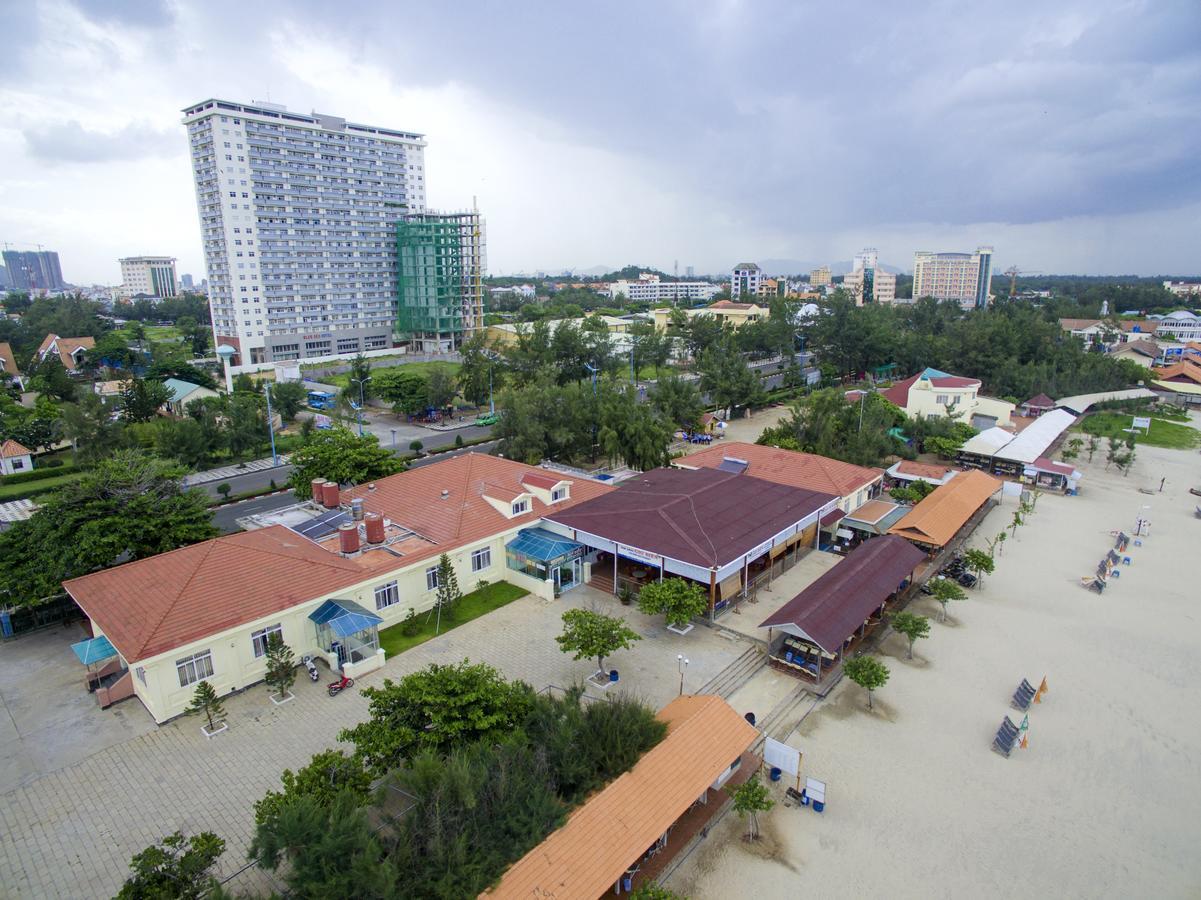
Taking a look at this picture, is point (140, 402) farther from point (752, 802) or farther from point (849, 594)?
point (752, 802)

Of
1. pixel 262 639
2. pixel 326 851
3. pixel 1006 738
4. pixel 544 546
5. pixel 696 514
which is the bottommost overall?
pixel 1006 738

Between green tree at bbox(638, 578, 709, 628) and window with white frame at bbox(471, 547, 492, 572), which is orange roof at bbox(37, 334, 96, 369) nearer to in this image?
window with white frame at bbox(471, 547, 492, 572)

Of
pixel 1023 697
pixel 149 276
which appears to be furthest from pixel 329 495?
pixel 149 276

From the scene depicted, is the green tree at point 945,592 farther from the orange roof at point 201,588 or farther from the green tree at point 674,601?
the orange roof at point 201,588

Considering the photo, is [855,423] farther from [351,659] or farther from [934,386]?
[351,659]

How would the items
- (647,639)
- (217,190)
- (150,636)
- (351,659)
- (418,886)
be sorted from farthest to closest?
(217,190) < (647,639) < (351,659) < (150,636) < (418,886)

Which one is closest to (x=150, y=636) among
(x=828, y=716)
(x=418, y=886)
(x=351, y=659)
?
(x=351, y=659)
